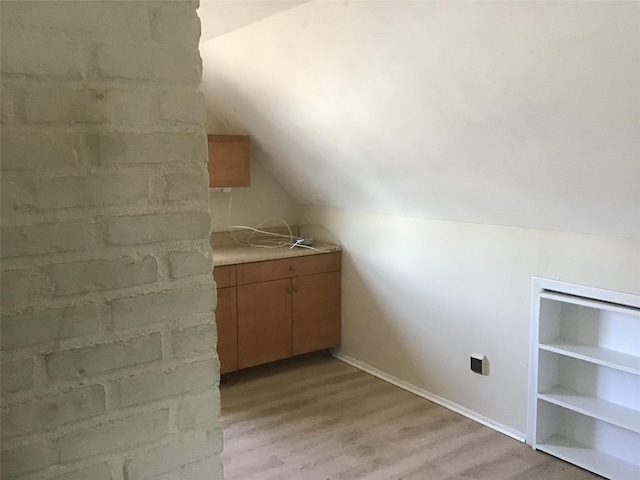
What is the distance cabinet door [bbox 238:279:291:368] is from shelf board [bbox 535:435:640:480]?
1.75 metres

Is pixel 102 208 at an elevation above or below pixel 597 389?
above

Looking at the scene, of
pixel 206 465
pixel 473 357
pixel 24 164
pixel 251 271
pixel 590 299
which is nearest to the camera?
pixel 24 164

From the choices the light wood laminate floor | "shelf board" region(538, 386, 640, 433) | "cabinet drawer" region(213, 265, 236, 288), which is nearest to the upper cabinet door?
"cabinet drawer" region(213, 265, 236, 288)

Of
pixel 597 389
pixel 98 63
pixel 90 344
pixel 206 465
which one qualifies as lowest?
pixel 597 389

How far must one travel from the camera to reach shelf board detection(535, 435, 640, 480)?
2.80 m

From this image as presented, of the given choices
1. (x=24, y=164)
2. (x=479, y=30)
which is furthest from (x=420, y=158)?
(x=24, y=164)

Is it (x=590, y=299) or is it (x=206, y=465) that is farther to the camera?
(x=590, y=299)

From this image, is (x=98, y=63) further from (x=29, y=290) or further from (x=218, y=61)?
(x=218, y=61)

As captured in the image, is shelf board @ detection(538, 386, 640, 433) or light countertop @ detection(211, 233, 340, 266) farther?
light countertop @ detection(211, 233, 340, 266)

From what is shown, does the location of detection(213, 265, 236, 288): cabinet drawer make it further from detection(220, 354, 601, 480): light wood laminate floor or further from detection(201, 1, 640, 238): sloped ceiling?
detection(201, 1, 640, 238): sloped ceiling

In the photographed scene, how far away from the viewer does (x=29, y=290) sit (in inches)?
50.5

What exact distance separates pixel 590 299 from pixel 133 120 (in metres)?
2.27

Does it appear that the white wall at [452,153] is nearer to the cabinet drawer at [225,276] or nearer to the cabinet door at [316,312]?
the cabinet door at [316,312]

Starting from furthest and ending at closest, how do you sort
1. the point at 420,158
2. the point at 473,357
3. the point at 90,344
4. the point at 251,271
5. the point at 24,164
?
the point at 251,271 < the point at 473,357 < the point at 420,158 < the point at 90,344 < the point at 24,164
